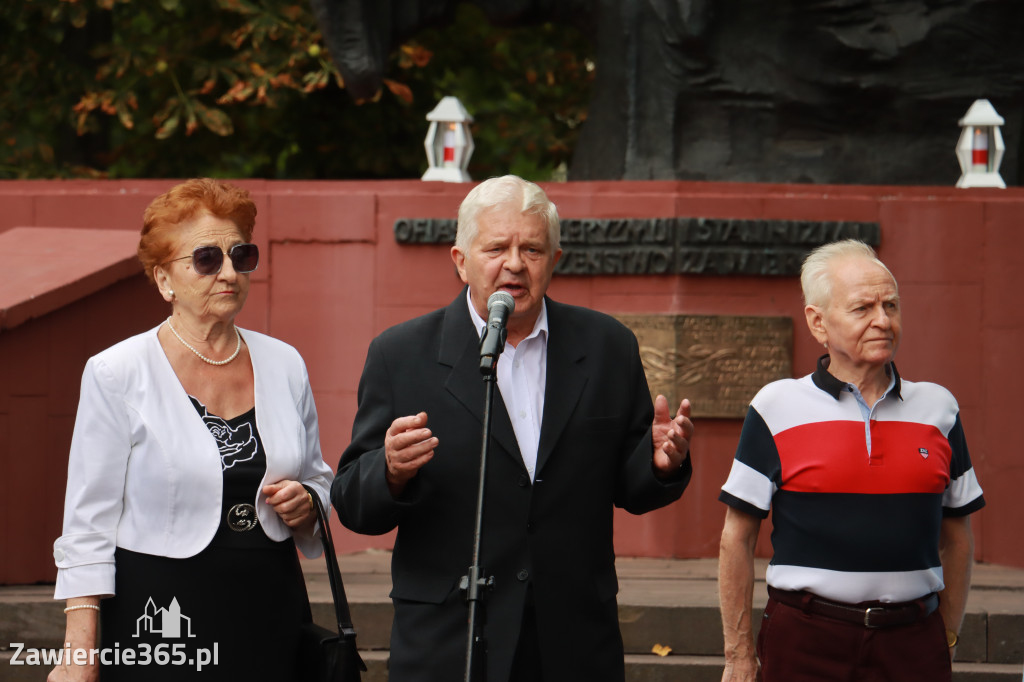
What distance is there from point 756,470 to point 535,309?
2.58 feet

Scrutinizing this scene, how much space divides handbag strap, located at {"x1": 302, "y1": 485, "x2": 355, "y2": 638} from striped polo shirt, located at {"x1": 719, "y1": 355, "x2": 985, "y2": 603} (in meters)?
1.05

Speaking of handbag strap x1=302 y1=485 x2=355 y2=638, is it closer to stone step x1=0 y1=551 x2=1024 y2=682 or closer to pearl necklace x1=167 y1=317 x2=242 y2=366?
pearl necklace x1=167 y1=317 x2=242 y2=366

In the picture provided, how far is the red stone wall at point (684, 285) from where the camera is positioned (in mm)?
7082

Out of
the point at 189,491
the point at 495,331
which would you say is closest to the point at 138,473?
the point at 189,491

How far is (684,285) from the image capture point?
714cm

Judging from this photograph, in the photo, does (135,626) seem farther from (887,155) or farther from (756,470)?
(887,155)

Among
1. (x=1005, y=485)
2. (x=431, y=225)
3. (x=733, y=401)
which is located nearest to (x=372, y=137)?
(x=431, y=225)

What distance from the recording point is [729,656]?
3.58 meters

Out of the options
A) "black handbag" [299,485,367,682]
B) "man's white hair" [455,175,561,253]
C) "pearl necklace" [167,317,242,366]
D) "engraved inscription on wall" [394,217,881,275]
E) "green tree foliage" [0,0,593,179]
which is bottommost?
"black handbag" [299,485,367,682]

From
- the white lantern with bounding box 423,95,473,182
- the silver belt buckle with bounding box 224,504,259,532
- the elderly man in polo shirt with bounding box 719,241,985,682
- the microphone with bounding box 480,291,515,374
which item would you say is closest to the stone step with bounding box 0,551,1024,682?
the elderly man in polo shirt with bounding box 719,241,985,682

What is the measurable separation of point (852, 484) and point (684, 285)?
3.77 meters

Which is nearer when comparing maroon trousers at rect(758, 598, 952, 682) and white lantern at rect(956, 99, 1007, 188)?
maroon trousers at rect(758, 598, 952, 682)

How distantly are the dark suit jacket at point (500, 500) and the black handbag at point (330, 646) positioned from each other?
0.38ft

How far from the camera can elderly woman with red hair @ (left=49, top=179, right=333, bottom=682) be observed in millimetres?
3209
